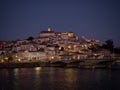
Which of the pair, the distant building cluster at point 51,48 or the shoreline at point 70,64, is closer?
the shoreline at point 70,64

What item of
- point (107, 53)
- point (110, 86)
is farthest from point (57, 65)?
point (110, 86)

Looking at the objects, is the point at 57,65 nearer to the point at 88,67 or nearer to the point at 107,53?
the point at 88,67

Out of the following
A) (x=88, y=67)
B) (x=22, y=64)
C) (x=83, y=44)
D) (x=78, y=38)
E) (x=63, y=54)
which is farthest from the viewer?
(x=78, y=38)

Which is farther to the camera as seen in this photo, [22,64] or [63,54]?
[63,54]

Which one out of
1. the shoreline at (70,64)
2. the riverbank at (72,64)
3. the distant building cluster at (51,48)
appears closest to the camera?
the riverbank at (72,64)

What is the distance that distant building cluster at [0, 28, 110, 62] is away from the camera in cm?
7344

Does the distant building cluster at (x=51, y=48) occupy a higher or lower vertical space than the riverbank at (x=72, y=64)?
higher

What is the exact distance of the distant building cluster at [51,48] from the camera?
73438mm

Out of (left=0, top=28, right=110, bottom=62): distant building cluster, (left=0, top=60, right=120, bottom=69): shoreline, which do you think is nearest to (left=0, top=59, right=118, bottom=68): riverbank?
(left=0, top=60, right=120, bottom=69): shoreline

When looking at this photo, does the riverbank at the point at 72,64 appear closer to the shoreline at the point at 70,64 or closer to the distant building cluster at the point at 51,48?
the shoreline at the point at 70,64

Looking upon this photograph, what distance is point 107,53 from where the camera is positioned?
251ft

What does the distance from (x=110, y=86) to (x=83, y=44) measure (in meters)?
65.4

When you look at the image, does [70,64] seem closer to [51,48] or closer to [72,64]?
[72,64]

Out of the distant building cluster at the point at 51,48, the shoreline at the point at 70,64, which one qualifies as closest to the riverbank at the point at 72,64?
the shoreline at the point at 70,64
